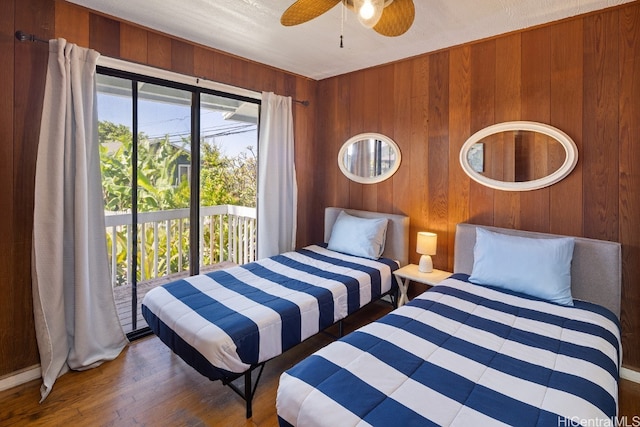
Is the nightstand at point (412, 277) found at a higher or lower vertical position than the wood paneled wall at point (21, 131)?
lower

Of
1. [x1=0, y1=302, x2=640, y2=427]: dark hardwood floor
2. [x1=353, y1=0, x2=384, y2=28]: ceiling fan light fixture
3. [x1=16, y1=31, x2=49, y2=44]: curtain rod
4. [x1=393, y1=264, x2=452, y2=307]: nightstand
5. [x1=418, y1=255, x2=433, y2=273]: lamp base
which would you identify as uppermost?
[x1=16, y1=31, x2=49, y2=44]: curtain rod

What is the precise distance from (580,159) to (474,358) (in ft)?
6.06

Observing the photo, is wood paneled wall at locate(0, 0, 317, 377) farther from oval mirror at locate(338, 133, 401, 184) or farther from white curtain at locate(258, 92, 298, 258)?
oval mirror at locate(338, 133, 401, 184)

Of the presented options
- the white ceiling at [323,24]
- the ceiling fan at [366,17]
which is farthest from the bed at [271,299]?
the ceiling fan at [366,17]

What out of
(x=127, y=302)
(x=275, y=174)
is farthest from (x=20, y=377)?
(x=275, y=174)

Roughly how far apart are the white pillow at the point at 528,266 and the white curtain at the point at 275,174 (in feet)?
6.75

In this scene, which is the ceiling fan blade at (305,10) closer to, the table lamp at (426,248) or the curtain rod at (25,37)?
the curtain rod at (25,37)

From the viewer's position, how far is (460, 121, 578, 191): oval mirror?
2475 millimetres

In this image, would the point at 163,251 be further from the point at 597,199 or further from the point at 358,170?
the point at 597,199

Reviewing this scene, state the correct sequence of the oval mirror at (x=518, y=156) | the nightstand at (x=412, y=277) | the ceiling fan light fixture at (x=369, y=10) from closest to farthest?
the ceiling fan light fixture at (x=369, y=10) < the oval mirror at (x=518, y=156) < the nightstand at (x=412, y=277)

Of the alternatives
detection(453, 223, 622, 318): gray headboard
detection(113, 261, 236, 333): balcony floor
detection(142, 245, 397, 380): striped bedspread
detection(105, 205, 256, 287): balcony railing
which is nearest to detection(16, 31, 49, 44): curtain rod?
detection(105, 205, 256, 287): balcony railing

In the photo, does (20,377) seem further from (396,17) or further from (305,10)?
(396,17)

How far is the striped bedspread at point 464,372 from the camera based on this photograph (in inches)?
47.3

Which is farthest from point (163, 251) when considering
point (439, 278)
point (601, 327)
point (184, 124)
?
point (601, 327)
